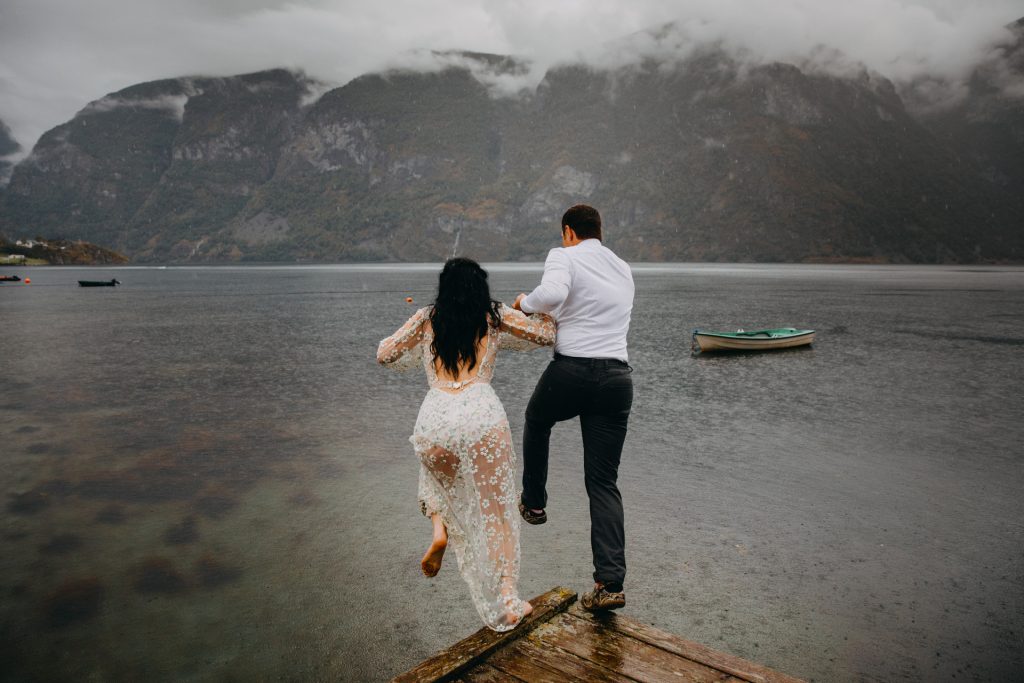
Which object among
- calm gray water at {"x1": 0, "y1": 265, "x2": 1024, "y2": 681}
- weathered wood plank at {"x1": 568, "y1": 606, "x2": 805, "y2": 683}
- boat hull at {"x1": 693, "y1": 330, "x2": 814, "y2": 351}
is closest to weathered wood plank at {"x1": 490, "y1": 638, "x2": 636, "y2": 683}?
weathered wood plank at {"x1": 568, "y1": 606, "x2": 805, "y2": 683}

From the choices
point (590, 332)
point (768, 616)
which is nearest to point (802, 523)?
point (768, 616)

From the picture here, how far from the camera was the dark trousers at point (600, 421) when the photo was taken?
4207 millimetres

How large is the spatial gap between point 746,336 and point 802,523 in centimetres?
1941

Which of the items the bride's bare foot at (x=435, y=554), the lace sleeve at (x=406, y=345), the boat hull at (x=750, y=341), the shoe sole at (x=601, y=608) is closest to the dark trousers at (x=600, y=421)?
the shoe sole at (x=601, y=608)

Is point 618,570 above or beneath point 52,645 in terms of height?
above

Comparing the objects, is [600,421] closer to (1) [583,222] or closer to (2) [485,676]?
(1) [583,222]

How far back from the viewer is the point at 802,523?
26.2 ft

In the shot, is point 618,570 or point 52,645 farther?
point 52,645

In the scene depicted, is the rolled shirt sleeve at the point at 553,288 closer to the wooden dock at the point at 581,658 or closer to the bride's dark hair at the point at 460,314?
the bride's dark hair at the point at 460,314

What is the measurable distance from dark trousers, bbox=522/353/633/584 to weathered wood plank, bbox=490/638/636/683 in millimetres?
610

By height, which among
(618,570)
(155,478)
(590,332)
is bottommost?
(155,478)

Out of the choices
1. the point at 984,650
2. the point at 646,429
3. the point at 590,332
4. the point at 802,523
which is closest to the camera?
the point at 590,332

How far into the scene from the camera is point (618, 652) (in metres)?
3.86

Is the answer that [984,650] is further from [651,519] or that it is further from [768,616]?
[651,519]
